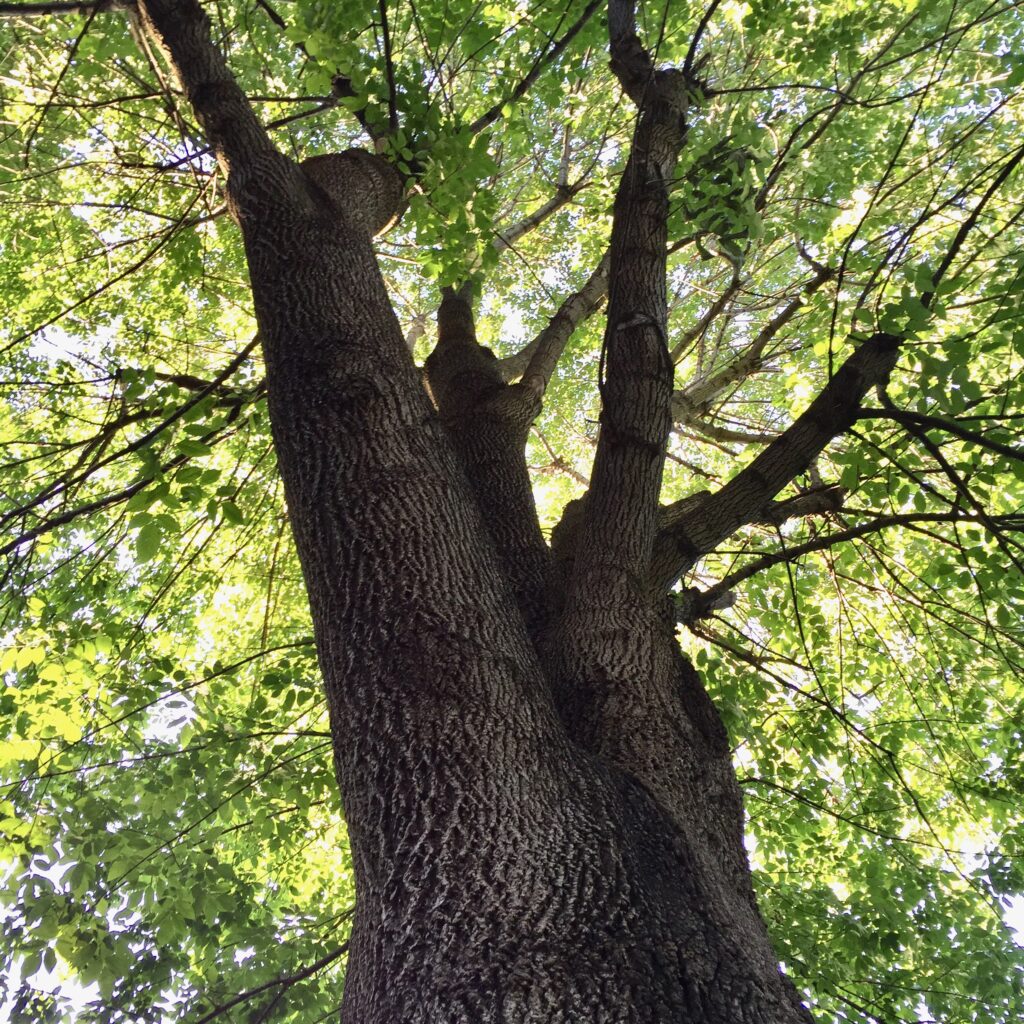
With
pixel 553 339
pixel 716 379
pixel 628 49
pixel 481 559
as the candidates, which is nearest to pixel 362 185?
pixel 553 339

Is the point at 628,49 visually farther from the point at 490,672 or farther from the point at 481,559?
the point at 490,672

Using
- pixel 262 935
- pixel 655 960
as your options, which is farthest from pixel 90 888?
pixel 655 960

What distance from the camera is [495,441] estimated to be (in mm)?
3260

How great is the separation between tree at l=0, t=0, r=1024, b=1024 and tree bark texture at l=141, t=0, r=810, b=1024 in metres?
0.01

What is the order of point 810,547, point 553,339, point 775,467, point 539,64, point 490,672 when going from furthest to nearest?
point 553,339 → point 539,64 → point 810,547 → point 775,467 → point 490,672

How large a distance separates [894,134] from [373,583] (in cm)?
600

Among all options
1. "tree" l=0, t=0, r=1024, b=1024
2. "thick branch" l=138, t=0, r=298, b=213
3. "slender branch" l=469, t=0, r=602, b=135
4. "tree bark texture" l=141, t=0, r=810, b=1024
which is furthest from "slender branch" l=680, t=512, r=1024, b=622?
"slender branch" l=469, t=0, r=602, b=135

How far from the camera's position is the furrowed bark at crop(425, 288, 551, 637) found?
274 centimetres

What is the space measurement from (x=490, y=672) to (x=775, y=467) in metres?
1.40

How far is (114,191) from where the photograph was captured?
18.7ft

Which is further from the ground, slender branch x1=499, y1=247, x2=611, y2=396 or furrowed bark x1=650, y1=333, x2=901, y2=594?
slender branch x1=499, y1=247, x2=611, y2=396

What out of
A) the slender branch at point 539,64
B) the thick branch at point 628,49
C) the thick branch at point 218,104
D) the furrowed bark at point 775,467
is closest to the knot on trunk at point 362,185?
the thick branch at point 218,104

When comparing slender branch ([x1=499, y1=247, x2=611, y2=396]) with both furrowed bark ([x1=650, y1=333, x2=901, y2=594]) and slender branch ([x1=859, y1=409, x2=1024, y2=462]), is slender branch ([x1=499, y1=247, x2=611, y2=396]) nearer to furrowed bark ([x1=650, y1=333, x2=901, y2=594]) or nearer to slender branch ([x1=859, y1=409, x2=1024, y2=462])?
furrowed bark ([x1=650, y1=333, x2=901, y2=594])

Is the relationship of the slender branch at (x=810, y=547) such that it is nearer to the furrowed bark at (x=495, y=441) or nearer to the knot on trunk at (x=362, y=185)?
the furrowed bark at (x=495, y=441)
